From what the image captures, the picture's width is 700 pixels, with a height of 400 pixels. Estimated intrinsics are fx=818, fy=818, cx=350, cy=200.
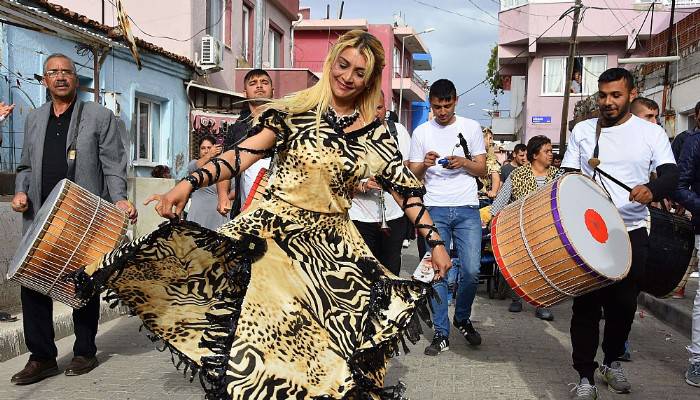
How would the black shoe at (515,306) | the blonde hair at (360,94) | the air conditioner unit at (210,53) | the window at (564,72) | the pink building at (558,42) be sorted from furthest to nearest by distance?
the window at (564,72)
the pink building at (558,42)
the air conditioner unit at (210,53)
the black shoe at (515,306)
the blonde hair at (360,94)

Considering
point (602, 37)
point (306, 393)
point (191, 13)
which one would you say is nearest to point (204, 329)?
point (306, 393)

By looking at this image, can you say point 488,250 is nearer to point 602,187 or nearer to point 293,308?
point 602,187

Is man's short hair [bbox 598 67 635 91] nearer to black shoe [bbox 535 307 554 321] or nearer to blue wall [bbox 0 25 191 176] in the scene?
black shoe [bbox 535 307 554 321]

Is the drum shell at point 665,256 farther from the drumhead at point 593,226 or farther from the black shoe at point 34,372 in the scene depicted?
the black shoe at point 34,372

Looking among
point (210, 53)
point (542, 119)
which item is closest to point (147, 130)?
point (210, 53)

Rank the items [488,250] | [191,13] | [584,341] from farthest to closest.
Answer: [191,13] < [488,250] < [584,341]

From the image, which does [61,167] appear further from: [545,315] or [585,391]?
[545,315]

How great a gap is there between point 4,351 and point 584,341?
4.35m

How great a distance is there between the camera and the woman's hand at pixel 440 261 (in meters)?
3.92

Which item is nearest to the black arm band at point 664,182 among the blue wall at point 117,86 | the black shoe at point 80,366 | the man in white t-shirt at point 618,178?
the man in white t-shirt at point 618,178

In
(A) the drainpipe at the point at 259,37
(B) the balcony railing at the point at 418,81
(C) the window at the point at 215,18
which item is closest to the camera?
(A) the drainpipe at the point at 259,37

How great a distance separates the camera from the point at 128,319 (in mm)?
8250

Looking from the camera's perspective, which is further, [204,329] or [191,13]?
[191,13]

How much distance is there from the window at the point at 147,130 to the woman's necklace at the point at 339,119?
41.0 ft
